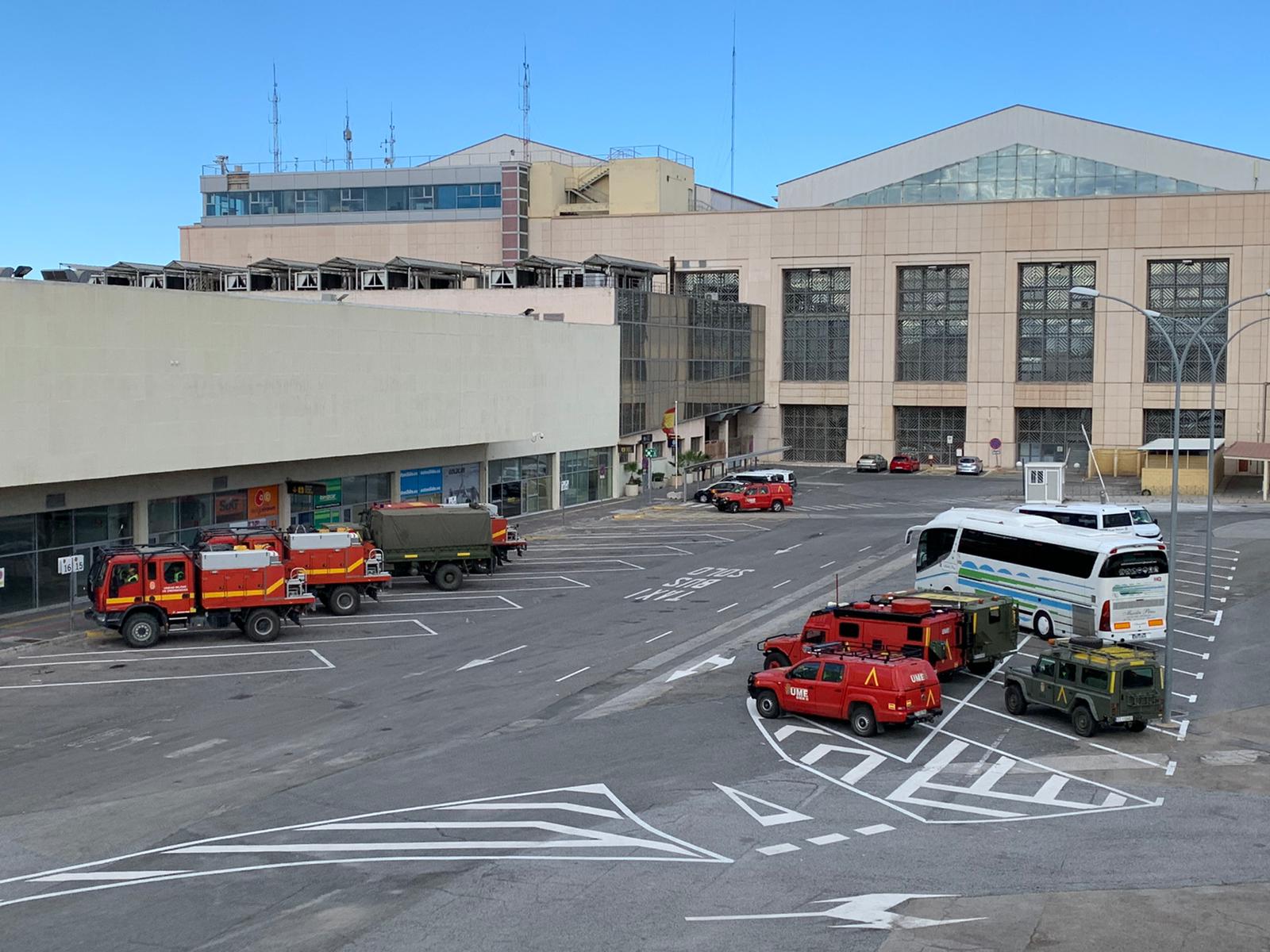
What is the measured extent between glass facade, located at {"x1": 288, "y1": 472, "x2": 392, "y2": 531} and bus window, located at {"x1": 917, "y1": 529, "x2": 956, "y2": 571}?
2195cm

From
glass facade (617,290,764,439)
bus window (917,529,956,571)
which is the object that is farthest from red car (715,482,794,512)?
bus window (917,529,956,571)

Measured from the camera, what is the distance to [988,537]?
39.7 meters

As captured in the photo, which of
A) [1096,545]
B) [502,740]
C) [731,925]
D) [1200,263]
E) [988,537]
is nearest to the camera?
[731,925]

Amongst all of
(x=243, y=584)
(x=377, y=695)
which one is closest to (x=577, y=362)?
(x=243, y=584)

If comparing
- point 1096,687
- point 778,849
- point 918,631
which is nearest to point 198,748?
point 778,849

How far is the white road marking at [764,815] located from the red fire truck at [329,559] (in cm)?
1999

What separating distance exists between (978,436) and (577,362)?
3602 cm

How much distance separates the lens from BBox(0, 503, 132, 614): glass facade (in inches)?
1566

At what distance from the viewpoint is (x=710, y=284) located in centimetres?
9869

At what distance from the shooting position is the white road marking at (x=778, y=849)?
Result: 20578 millimetres

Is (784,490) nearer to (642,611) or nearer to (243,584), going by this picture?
(642,611)

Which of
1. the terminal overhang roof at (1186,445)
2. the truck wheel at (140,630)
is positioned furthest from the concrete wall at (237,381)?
the terminal overhang roof at (1186,445)

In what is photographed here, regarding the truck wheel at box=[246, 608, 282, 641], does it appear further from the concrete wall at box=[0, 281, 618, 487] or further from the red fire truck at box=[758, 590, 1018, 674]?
the red fire truck at box=[758, 590, 1018, 674]

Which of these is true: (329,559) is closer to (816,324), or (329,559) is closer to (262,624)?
(262,624)
